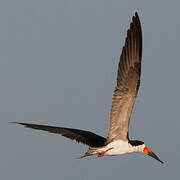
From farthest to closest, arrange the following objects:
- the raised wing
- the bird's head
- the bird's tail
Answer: the bird's head < the bird's tail < the raised wing

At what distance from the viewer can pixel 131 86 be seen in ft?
45.3

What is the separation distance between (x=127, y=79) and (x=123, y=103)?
642 millimetres

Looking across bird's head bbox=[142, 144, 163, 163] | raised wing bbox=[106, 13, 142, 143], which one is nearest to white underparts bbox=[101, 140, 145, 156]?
raised wing bbox=[106, 13, 142, 143]

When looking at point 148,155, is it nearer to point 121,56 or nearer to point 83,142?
point 83,142

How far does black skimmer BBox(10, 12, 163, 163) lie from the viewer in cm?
1371

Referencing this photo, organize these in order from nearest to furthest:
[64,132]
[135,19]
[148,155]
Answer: [135,19] < [64,132] < [148,155]

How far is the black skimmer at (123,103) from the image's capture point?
13711 millimetres

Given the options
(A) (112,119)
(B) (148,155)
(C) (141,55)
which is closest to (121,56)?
(C) (141,55)

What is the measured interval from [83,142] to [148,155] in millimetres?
2526

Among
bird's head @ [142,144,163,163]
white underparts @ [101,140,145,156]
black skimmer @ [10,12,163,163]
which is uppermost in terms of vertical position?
black skimmer @ [10,12,163,163]

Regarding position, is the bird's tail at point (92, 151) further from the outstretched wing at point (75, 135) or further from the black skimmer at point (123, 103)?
the outstretched wing at point (75, 135)

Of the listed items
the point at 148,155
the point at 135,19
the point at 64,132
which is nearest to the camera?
the point at 135,19

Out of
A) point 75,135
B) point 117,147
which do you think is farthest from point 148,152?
point 75,135

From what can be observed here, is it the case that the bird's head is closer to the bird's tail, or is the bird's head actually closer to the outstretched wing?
the outstretched wing
